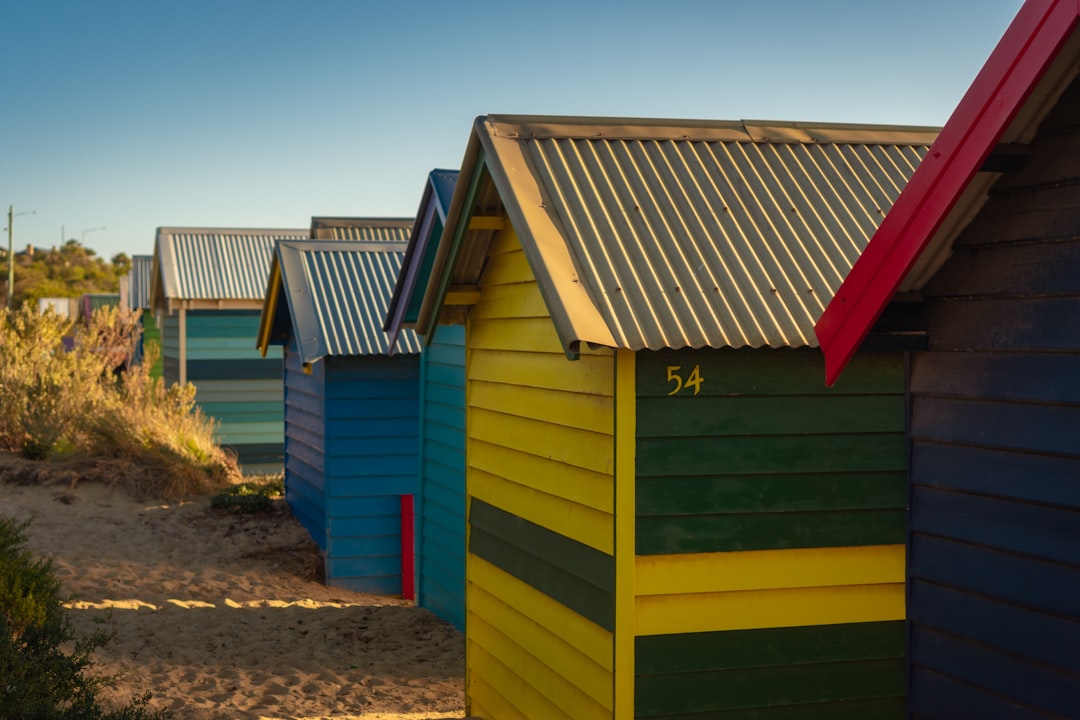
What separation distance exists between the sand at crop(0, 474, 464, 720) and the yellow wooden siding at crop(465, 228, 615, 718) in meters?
1.48

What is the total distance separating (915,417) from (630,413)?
4.97 ft

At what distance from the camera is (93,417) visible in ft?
58.3

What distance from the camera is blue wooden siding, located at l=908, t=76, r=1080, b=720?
12.7 feet

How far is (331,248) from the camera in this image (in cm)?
1517

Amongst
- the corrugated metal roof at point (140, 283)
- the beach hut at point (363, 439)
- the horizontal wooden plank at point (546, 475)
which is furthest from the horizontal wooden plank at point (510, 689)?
the corrugated metal roof at point (140, 283)

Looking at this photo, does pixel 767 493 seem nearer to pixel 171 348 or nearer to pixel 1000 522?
pixel 1000 522

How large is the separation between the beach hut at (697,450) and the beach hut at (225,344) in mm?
16493

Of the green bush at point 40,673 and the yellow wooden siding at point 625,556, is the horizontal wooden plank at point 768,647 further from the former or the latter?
the green bush at point 40,673

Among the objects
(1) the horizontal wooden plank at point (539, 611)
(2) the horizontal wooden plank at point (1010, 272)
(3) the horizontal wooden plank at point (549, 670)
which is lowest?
(3) the horizontal wooden plank at point (549, 670)

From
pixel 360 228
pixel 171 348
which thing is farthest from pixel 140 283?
pixel 360 228

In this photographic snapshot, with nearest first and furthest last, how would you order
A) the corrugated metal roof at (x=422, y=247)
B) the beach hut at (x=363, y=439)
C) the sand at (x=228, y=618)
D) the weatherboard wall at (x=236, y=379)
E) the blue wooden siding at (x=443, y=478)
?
1. the sand at (x=228, y=618)
2. the corrugated metal roof at (x=422, y=247)
3. the blue wooden siding at (x=443, y=478)
4. the beach hut at (x=363, y=439)
5. the weatherboard wall at (x=236, y=379)

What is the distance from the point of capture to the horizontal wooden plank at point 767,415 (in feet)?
18.7

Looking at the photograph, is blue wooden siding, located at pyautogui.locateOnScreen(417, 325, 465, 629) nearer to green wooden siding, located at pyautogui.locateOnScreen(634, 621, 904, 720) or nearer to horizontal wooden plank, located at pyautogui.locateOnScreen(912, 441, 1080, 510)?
green wooden siding, located at pyautogui.locateOnScreen(634, 621, 904, 720)

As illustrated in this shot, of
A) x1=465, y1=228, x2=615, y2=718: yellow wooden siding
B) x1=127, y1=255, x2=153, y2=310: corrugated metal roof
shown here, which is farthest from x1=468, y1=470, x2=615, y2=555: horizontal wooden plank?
x1=127, y1=255, x2=153, y2=310: corrugated metal roof
